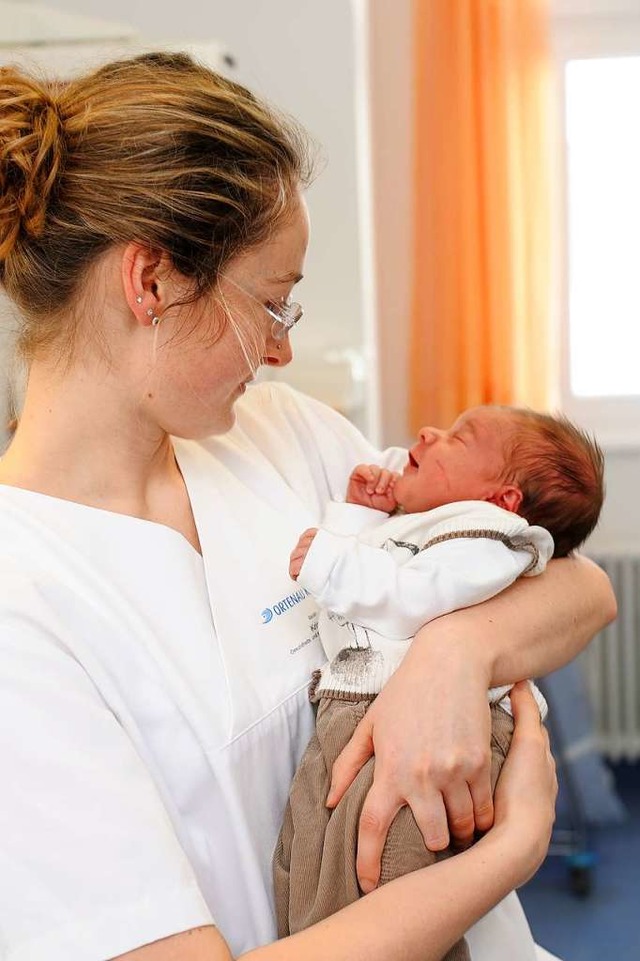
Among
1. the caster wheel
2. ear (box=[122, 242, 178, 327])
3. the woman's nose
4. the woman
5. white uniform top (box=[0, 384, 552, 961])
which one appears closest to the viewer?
white uniform top (box=[0, 384, 552, 961])

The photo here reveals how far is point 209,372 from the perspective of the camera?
3.69ft

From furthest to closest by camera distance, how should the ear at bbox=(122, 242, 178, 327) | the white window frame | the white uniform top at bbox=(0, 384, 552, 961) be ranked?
the white window frame < the ear at bbox=(122, 242, 178, 327) < the white uniform top at bbox=(0, 384, 552, 961)

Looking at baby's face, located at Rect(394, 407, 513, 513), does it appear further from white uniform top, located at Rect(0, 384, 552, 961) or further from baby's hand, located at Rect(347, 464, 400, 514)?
white uniform top, located at Rect(0, 384, 552, 961)

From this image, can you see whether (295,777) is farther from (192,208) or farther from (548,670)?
(192,208)

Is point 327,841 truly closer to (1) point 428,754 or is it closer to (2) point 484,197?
(1) point 428,754

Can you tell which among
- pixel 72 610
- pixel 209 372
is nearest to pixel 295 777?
pixel 72 610

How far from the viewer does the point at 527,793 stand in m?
1.07

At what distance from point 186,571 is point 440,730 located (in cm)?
32

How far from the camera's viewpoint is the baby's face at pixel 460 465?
52.0 inches

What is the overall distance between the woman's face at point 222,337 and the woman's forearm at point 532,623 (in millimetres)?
349

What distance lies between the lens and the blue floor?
8.59 ft

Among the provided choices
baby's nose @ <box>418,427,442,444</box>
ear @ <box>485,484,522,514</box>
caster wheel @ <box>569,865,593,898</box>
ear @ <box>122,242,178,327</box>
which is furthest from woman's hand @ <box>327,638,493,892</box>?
caster wheel @ <box>569,865,593,898</box>

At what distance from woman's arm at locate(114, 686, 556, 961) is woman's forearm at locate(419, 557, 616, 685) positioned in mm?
114

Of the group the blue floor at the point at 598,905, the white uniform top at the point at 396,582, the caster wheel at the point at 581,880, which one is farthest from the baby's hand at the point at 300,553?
the caster wheel at the point at 581,880
